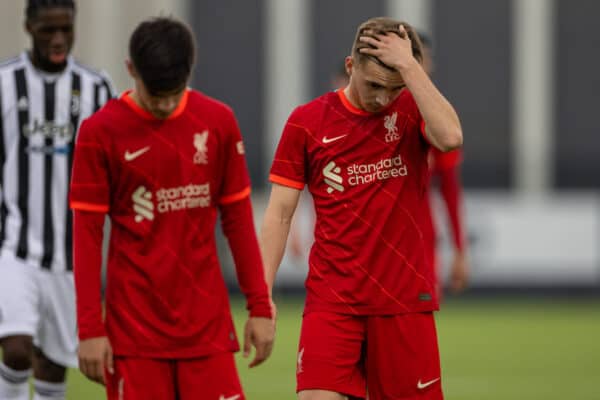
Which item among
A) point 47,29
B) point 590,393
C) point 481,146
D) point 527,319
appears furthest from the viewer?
point 481,146

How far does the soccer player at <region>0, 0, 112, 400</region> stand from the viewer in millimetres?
6355

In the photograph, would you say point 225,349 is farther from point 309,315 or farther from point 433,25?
point 433,25

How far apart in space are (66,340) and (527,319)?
9730mm

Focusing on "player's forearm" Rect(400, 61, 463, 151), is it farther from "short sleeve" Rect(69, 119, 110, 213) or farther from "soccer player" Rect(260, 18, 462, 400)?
"short sleeve" Rect(69, 119, 110, 213)

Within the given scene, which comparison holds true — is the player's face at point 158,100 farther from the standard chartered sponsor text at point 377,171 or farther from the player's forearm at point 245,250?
the standard chartered sponsor text at point 377,171

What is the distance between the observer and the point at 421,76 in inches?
205

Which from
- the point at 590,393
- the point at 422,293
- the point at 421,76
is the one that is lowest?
the point at 590,393

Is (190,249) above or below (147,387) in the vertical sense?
above

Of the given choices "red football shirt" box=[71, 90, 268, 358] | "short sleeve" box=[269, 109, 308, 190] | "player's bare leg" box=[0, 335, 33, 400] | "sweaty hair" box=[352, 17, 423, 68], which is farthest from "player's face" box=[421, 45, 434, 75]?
"player's bare leg" box=[0, 335, 33, 400]

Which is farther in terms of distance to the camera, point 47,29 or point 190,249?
point 47,29

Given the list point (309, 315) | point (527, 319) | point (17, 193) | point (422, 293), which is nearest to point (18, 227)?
point (17, 193)

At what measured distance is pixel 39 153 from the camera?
251 inches

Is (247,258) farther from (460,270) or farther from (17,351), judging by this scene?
(460,270)

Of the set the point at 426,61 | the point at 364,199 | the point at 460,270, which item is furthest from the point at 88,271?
the point at 460,270
